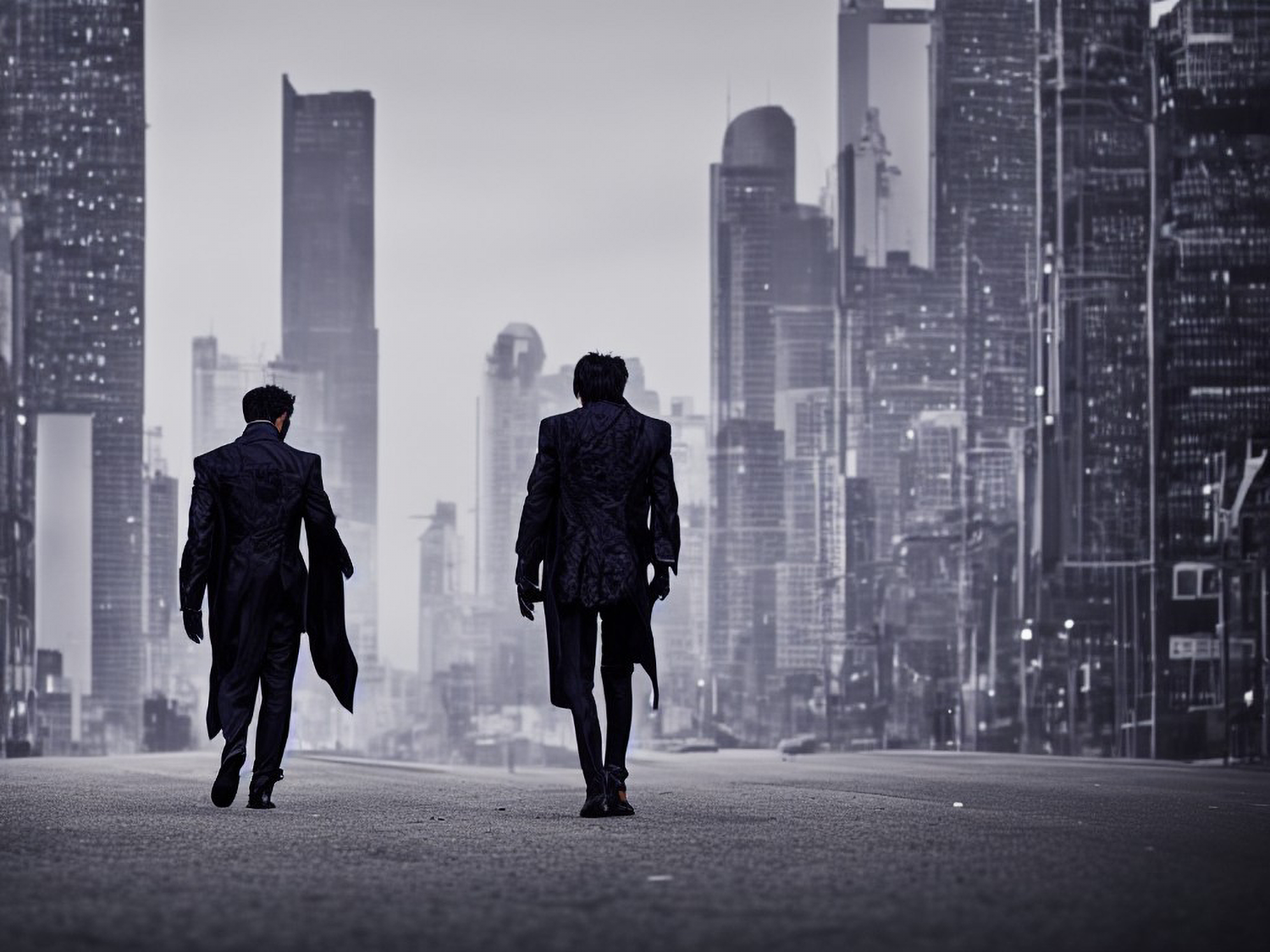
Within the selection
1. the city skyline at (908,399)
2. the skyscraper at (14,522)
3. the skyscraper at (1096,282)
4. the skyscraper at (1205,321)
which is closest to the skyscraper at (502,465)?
the city skyline at (908,399)

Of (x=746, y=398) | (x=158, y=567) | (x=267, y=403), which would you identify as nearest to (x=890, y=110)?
(x=746, y=398)

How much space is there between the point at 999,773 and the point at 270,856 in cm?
822

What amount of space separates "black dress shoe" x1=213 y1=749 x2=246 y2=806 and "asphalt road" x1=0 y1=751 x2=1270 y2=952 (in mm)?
128

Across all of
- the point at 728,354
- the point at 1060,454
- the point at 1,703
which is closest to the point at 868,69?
the point at 728,354

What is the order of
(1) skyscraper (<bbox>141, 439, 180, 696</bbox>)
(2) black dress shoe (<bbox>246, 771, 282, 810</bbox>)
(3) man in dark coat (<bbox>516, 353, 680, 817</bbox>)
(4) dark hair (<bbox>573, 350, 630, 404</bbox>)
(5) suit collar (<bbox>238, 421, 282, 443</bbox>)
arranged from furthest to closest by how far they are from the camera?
(1) skyscraper (<bbox>141, 439, 180, 696</bbox>) → (5) suit collar (<bbox>238, 421, 282, 443</bbox>) → (2) black dress shoe (<bbox>246, 771, 282, 810</bbox>) → (4) dark hair (<bbox>573, 350, 630, 404</bbox>) → (3) man in dark coat (<bbox>516, 353, 680, 817</bbox>)

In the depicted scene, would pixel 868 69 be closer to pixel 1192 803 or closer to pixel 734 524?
pixel 734 524

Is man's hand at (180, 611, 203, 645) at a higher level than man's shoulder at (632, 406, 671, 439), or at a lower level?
lower

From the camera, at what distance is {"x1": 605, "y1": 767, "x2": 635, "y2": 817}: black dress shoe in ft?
26.6

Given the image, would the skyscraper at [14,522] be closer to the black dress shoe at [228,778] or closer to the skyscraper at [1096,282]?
the skyscraper at [1096,282]

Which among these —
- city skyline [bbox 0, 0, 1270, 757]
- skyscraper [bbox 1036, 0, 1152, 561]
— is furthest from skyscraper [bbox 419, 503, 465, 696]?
skyscraper [bbox 1036, 0, 1152, 561]

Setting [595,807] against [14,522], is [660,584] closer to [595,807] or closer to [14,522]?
[595,807]

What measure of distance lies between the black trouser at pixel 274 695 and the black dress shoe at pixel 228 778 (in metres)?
0.06

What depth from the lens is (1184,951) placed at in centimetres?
425

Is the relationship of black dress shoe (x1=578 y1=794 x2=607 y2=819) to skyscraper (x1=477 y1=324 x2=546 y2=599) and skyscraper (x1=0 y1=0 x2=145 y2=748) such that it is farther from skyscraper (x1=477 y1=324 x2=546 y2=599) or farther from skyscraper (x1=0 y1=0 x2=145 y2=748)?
skyscraper (x1=477 y1=324 x2=546 y2=599)
